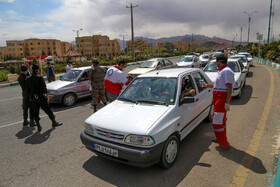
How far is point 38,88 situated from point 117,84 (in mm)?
2199

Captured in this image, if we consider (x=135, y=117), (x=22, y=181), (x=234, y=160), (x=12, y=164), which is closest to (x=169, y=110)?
(x=135, y=117)

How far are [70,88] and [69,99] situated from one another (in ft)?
1.53

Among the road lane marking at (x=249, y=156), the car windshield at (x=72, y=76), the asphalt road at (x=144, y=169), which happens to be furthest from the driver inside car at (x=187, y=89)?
the car windshield at (x=72, y=76)

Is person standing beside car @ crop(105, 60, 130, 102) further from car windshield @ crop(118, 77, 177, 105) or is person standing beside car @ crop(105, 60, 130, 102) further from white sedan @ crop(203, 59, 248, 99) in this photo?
white sedan @ crop(203, 59, 248, 99)

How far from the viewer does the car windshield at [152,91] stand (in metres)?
3.81

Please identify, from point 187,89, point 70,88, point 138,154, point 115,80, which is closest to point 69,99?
point 70,88

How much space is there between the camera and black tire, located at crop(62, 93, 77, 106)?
7953 millimetres

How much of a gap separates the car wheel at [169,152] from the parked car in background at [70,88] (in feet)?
19.0

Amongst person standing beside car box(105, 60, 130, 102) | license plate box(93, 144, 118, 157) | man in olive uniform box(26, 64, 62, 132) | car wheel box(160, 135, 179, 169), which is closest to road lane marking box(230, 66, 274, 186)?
car wheel box(160, 135, 179, 169)

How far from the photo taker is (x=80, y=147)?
14.4 ft

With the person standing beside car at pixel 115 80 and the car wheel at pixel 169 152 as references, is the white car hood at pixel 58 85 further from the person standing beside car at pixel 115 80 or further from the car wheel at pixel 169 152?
the car wheel at pixel 169 152

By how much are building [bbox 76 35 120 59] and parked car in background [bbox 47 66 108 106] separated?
115 metres

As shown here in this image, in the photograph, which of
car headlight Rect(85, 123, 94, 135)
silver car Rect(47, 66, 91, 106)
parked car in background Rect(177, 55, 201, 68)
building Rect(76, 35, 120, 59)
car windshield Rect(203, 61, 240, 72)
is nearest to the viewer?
car headlight Rect(85, 123, 94, 135)

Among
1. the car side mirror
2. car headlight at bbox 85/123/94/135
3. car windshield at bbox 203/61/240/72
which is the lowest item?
car headlight at bbox 85/123/94/135
